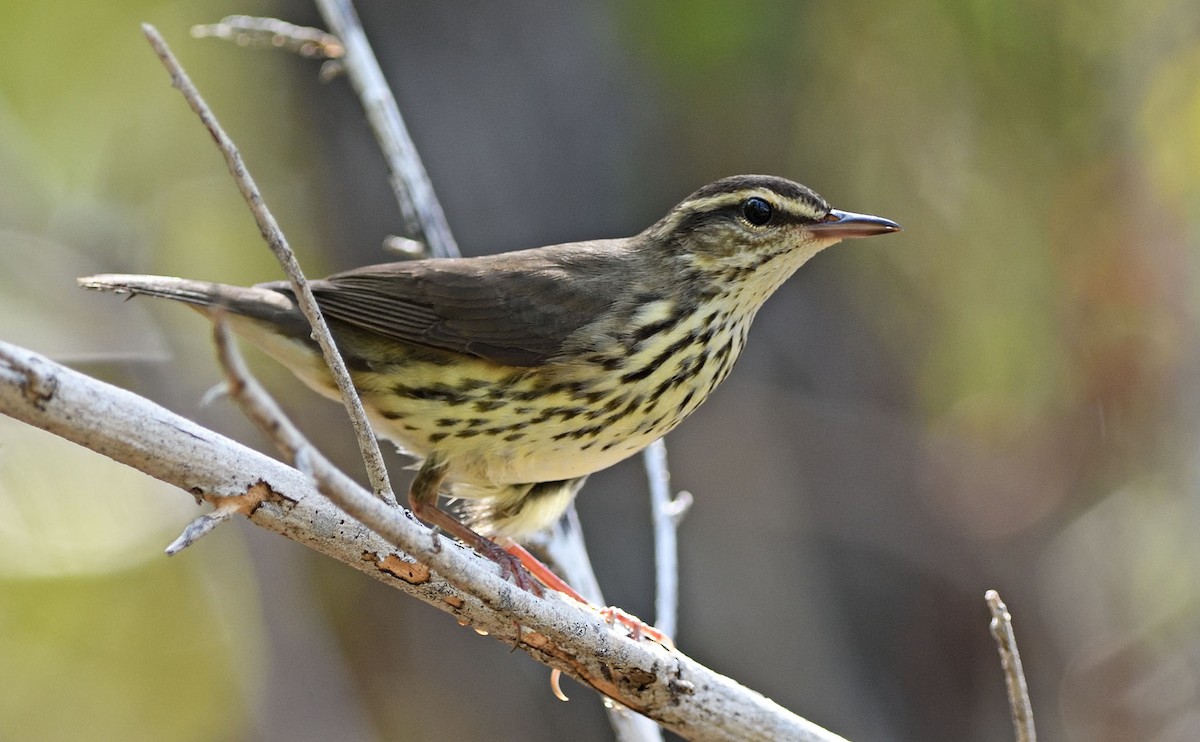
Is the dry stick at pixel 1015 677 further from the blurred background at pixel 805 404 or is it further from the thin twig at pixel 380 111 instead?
the blurred background at pixel 805 404

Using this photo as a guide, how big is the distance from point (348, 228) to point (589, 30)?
1.58 meters

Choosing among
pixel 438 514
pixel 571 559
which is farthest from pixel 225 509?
pixel 571 559

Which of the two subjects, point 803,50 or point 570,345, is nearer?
point 570,345

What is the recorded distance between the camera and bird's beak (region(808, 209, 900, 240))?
383cm

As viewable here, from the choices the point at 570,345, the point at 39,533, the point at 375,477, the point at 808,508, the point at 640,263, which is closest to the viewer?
the point at 375,477

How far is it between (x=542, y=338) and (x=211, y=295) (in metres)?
0.99

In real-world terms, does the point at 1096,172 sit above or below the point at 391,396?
above

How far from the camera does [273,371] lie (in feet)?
22.0

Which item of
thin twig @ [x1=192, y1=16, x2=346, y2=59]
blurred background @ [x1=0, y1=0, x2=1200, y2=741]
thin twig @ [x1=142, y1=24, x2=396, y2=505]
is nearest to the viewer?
thin twig @ [x1=142, y1=24, x2=396, y2=505]

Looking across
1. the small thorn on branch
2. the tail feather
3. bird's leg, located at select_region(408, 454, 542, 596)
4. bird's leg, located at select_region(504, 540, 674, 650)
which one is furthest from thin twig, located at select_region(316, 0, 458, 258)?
the small thorn on branch

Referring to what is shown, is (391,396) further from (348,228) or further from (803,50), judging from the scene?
(803,50)

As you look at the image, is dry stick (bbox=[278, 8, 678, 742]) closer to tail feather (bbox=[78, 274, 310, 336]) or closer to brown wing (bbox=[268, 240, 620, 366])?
brown wing (bbox=[268, 240, 620, 366])

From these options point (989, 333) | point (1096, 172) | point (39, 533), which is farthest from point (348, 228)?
point (1096, 172)

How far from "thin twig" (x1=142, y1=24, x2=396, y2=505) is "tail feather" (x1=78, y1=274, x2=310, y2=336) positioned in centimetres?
98
